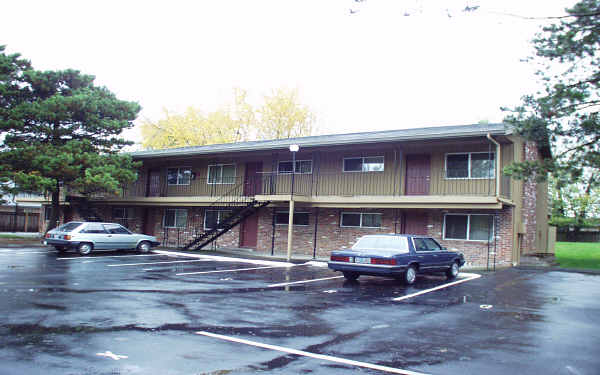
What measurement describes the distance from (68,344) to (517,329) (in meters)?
6.35

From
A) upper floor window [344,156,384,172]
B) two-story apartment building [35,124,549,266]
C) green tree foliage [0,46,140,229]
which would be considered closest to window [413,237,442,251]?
two-story apartment building [35,124,549,266]

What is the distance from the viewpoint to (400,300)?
10.3 meters

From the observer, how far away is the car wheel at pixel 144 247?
21470 mm

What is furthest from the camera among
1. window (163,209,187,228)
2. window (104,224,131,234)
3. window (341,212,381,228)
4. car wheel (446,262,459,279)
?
window (163,209,187,228)

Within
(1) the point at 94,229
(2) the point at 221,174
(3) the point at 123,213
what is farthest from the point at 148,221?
(1) the point at 94,229

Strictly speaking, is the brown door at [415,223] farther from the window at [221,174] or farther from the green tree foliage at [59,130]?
the green tree foliage at [59,130]

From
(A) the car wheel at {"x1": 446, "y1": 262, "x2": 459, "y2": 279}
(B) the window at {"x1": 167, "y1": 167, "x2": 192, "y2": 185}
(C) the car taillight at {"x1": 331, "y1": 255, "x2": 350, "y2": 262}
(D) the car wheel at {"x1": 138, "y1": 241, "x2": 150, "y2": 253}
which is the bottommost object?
(D) the car wheel at {"x1": 138, "y1": 241, "x2": 150, "y2": 253}

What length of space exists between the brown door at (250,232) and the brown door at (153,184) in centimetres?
653

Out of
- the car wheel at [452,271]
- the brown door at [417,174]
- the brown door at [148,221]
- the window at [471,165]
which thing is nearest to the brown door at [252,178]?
the brown door at [148,221]

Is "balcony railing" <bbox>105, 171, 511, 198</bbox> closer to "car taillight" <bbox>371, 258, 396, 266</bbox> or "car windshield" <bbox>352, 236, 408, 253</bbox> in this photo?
"car windshield" <bbox>352, 236, 408, 253</bbox>

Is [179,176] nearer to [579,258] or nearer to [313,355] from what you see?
[579,258]

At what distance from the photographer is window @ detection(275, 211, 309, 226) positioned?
23172mm

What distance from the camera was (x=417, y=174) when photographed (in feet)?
67.3

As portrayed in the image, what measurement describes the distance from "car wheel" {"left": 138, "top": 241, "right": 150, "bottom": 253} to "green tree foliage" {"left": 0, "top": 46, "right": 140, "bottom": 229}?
3.75 meters
